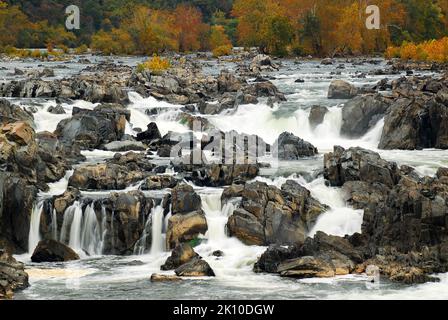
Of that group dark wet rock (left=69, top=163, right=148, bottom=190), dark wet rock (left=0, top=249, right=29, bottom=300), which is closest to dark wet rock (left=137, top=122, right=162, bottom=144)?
dark wet rock (left=69, top=163, right=148, bottom=190)

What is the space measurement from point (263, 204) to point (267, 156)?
322 inches

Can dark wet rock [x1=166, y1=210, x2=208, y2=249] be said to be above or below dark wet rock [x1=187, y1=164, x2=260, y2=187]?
below

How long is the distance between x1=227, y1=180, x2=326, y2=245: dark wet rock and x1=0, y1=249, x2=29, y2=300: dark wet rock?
6.15 meters

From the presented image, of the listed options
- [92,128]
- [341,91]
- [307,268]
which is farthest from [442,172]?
[341,91]

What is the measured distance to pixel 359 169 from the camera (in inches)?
1114

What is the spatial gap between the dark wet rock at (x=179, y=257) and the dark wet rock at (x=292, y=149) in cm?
1064

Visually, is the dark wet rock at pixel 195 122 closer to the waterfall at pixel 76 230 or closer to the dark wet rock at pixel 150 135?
the dark wet rock at pixel 150 135

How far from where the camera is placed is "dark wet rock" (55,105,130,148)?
3578 cm

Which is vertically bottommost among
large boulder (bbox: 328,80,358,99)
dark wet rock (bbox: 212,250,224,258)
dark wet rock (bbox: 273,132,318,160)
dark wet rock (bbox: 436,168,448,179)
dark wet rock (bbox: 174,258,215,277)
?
dark wet rock (bbox: 174,258,215,277)

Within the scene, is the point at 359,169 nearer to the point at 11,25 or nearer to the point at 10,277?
the point at 10,277

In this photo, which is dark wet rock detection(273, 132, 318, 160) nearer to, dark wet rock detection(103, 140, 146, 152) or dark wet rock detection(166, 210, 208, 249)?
dark wet rock detection(103, 140, 146, 152)

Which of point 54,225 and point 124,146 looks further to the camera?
point 124,146

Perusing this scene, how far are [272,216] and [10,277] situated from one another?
24.4 feet
